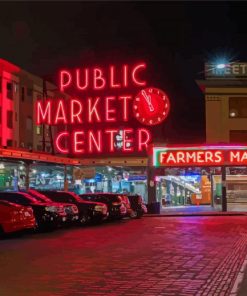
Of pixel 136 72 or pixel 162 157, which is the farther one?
pixel 136 72

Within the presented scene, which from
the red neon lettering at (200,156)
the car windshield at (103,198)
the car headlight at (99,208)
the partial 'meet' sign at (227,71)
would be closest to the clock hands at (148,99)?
the red neon lettering at (200,156)

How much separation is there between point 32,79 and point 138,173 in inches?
690

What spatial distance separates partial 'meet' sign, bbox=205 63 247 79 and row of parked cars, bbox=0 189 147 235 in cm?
2067

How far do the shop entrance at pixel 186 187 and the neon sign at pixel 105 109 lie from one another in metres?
4.85

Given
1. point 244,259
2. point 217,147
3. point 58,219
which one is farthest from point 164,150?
point 244,259

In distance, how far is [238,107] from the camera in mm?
49219

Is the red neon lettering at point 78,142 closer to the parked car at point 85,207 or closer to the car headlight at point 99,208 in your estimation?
the parked car at point 85,207

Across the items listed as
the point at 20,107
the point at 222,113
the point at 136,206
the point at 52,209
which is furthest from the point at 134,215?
the point at 20,107

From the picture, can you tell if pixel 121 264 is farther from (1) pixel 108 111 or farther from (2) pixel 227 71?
(2) pixel 227 71

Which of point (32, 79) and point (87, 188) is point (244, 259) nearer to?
point (87, 188)

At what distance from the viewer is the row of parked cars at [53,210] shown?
62.7 feet

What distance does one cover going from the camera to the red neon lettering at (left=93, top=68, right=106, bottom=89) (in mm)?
44222

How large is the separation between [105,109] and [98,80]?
2512 millimetres

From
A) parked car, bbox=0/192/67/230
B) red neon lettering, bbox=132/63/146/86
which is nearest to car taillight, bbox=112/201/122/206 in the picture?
parked car, bbox=0/192/67/230
